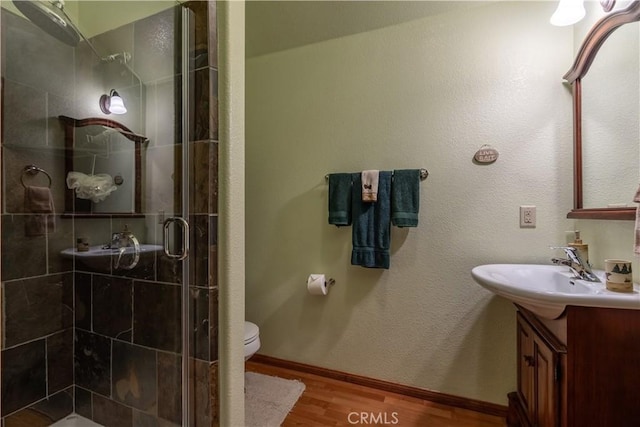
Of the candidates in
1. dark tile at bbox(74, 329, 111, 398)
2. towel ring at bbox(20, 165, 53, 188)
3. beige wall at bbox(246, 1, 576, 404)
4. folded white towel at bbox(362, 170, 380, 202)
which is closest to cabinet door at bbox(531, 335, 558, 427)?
beige wall at bbox(246, 1, 576, 404)

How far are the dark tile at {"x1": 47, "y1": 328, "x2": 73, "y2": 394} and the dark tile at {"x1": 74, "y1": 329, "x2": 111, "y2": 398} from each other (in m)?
0.03

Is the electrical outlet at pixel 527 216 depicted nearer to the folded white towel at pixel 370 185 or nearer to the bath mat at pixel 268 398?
the folded white towel at pixel 370 185

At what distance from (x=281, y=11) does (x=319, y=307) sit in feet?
6.37

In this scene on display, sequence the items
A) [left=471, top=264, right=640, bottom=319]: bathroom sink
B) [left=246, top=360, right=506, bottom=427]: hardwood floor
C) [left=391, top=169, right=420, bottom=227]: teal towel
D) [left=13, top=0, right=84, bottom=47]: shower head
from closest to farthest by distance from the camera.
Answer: [left=471, top=264, right=640, bottom=319]: bathroom sink → [left=13, top=0, right=84, bottom=47]: shower head → [left=246, top=360, right=506, bottom=427]: hardwood floor → [left=391, top=169, right=420, bottom=227]: teal towel

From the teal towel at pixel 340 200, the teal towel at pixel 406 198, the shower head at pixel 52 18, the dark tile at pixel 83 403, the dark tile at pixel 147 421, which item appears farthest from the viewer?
the teal towel at pixel 340 200

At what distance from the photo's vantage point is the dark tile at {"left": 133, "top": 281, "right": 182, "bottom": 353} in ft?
3.24

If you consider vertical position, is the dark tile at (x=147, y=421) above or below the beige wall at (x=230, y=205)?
below

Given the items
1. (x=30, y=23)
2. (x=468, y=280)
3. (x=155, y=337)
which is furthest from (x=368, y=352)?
(x=30, y=23)

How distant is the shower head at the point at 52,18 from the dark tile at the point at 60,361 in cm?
144

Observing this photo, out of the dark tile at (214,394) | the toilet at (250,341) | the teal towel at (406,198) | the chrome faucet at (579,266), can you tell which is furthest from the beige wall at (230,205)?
the chrome faucet at (579,266)

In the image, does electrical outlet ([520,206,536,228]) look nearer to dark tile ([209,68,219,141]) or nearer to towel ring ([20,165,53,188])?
dark tile ([209,68,219,141])

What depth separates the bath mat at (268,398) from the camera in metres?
1.48

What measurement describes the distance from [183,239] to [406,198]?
3.97 ft

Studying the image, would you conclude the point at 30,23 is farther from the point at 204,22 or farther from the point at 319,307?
the point at 319,307
